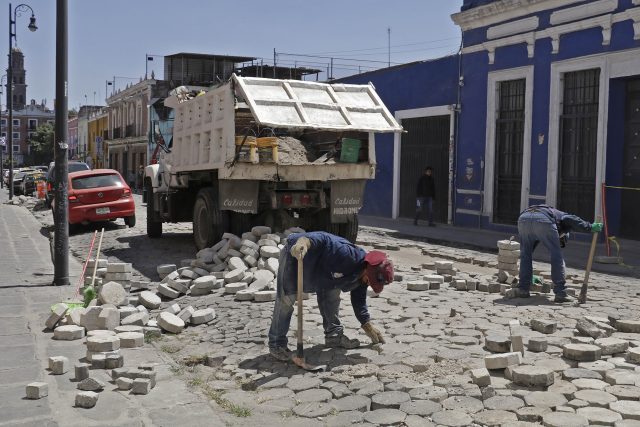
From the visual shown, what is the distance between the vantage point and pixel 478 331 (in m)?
6.96

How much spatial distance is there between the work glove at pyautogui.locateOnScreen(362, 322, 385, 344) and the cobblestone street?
0.24ft

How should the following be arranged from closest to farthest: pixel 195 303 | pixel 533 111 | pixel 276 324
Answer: pixel 276 324
pixel 195 303
pixel 533 111

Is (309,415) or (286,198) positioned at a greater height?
(286,198)

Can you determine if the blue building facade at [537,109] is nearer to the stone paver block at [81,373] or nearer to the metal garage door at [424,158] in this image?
the metal garage door at [424,158]

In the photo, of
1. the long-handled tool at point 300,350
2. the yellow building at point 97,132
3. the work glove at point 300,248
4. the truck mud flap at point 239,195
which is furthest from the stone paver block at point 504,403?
the yellow building at point 97,132

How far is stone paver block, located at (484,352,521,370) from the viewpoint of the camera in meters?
5.49

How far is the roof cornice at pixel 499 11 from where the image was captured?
54.1ft

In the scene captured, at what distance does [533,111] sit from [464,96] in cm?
273

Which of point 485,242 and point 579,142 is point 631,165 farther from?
point 485,242

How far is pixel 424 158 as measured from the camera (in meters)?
21.1

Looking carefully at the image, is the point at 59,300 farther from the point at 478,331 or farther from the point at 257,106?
the point at 478,331

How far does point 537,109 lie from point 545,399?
41.9 feet

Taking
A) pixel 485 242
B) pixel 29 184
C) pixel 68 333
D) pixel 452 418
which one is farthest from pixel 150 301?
pixel 29 184

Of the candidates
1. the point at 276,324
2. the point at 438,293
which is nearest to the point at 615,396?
the point at 276,324
